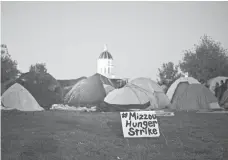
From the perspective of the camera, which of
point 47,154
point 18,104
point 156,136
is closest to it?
point 47,154

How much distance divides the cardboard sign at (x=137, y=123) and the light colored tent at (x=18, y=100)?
371 inches

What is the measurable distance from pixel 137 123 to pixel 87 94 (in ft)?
37.9

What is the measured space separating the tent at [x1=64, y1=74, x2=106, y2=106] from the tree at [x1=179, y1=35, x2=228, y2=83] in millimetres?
14802

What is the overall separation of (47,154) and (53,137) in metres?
1.71

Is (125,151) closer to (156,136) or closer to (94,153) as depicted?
(94,153)

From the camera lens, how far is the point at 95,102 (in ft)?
57.4

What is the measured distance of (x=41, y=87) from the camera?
58.8 feet

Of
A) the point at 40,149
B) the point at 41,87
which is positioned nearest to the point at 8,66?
the point at 41,87

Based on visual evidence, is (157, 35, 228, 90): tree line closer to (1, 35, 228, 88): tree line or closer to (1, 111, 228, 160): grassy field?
(1, 35, 228, 88): tree line

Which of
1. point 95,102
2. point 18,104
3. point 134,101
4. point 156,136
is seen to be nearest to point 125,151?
point 156,136

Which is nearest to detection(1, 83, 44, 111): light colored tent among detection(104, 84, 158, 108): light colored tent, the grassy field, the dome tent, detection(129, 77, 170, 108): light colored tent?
the dome tent

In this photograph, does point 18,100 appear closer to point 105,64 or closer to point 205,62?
point 205,62

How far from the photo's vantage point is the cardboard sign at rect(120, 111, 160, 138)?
261 inches

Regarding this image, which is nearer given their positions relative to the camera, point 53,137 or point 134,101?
point 53,137
